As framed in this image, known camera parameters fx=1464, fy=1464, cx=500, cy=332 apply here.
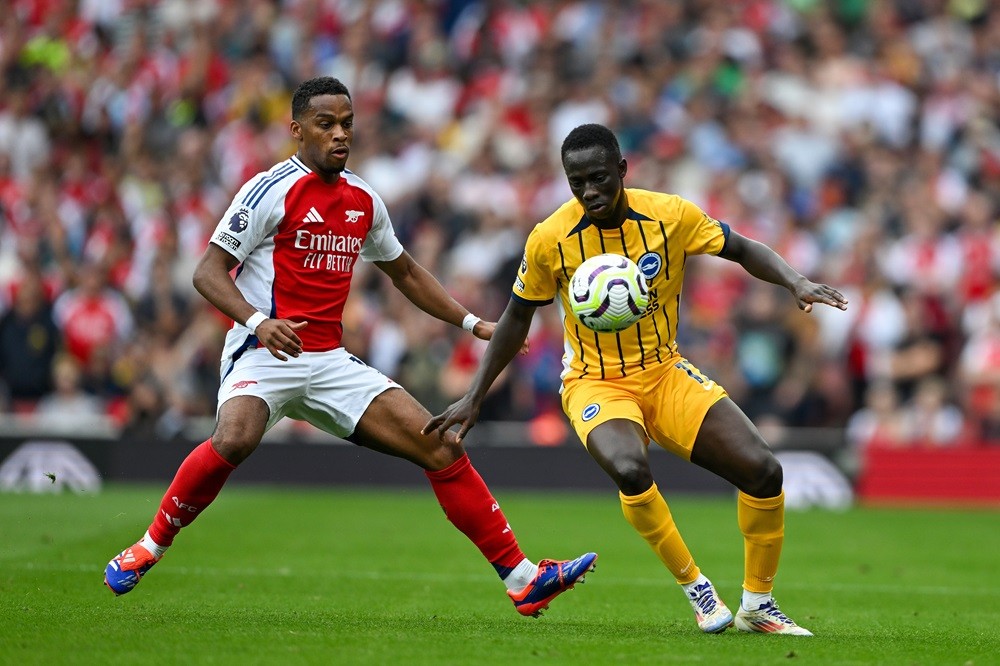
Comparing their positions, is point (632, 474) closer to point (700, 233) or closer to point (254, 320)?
point (700, 233)

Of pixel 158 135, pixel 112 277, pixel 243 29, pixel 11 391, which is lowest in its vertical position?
pixel 11 391

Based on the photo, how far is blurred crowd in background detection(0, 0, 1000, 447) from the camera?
56.4 ft

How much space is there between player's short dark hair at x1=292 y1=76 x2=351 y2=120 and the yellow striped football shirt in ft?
4.50

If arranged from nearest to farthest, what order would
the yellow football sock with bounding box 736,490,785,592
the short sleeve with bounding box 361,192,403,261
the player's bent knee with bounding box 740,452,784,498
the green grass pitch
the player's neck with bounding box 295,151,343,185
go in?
the green grass pitch
the player's bent knee with bounding box 740,452,784,498
the yellow football sock with bounding box 736,490,785,592
the player's neck with bounding box 295,151,343,185
the short sleeve with bounding box 361,192,403,261

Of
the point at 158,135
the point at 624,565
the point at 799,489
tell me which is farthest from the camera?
the point at 158,135

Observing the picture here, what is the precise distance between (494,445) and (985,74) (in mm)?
8528

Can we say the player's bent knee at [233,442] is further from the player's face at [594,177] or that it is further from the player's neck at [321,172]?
the player's face at [594,177]

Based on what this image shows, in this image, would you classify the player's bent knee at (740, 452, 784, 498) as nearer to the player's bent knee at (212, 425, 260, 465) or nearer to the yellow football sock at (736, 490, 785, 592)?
the yellow football sock at (736, 490, 785, 592)

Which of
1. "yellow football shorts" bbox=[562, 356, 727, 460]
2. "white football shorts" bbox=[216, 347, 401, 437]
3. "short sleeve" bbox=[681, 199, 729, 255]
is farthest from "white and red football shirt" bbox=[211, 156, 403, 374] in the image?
"short sleeve" bbox=[681, 199, 729, 255]

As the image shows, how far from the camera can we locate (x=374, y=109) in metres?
20.8

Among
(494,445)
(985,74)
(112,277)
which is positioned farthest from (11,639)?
(985,74)

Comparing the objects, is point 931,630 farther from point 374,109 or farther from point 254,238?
point 374,109

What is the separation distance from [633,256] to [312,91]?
2002 mm

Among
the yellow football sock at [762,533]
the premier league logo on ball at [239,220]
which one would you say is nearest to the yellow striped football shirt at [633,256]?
the yellow football sock at [762,533]
